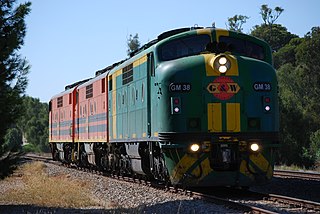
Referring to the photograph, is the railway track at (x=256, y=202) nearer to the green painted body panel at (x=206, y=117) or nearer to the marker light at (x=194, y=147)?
the green painted body panel at (x=206, y=117)

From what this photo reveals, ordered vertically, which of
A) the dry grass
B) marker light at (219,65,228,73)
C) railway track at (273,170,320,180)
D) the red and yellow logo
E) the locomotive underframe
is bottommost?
the dry grass

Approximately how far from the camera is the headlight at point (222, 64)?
1516cm

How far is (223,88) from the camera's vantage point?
15.2 meters

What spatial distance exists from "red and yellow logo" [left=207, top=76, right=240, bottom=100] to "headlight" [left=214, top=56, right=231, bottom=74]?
195mm

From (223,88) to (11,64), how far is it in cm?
519

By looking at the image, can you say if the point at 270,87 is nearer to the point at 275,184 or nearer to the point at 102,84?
the point at 275,184

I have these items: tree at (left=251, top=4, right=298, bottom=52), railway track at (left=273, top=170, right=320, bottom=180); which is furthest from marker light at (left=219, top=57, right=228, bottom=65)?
tree at (left=251, top=4, right=298, bottom=52)

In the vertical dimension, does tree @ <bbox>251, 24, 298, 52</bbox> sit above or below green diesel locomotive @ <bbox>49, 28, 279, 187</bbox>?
above

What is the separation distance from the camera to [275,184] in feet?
62.2

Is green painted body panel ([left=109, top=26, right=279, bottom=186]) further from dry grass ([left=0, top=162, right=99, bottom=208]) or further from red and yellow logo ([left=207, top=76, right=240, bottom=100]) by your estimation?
dry grass ([left=0, top=162, right=99, bottom=208])

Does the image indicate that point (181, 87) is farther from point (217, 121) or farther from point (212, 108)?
point (217, 121)

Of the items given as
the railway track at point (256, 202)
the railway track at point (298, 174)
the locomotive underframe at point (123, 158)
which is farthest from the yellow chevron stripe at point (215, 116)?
the railway track at point (298, 174)

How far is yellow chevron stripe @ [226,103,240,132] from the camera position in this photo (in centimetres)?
1509

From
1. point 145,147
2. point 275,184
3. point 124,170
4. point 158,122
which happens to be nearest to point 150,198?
point 158,122
